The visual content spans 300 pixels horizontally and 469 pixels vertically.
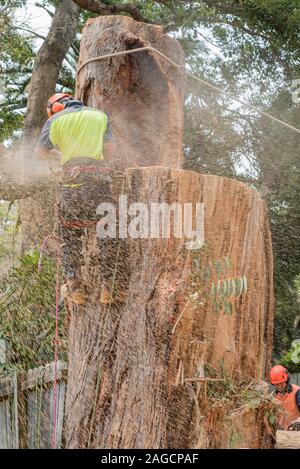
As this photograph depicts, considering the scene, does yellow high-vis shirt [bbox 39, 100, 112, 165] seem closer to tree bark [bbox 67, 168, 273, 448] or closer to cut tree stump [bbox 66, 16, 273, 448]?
cut tree stump [bbox 66, 16, 273, 448]

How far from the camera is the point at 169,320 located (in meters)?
4.32

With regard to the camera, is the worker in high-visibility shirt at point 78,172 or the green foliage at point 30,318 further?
the green foliage at point 30,318

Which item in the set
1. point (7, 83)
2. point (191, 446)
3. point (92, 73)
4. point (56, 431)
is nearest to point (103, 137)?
point (92, 73)

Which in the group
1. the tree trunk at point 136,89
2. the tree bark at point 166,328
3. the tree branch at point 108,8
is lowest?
the tree bark at point 166,328

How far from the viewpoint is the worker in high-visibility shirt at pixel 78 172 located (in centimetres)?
484

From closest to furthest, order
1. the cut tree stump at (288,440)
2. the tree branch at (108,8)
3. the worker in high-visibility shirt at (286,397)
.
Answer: the cut tree stump at (288,440)
the worker in high-visibility shirt at (286,397)
the tree branch at (108,8)

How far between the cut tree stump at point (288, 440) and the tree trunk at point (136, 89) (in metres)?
2.48

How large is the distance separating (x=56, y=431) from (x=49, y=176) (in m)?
2.51

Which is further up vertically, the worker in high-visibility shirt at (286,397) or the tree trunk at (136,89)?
the tree trunk at (136,89)

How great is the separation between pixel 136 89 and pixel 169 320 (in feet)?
9.98

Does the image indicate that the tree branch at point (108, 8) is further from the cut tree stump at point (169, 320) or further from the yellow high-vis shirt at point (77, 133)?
the cut tree stump at point (169, 320)

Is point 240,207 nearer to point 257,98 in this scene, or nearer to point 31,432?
point 31,432

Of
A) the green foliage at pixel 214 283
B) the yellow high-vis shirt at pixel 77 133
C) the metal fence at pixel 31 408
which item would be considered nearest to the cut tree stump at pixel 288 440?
the green foliage at pixel 214 283

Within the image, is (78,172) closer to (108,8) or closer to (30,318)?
(30,318)
